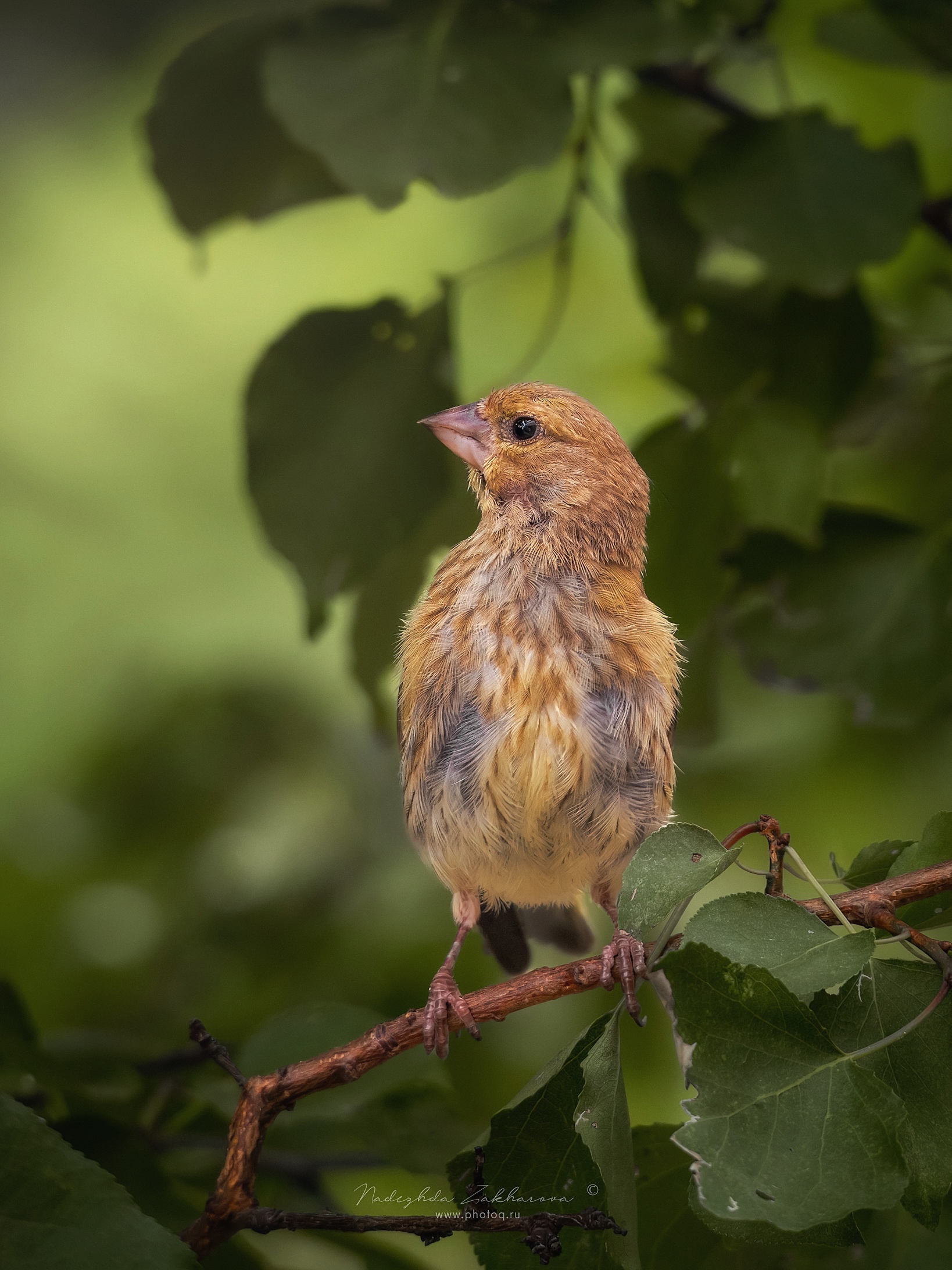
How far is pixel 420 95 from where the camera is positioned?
2.67 feet

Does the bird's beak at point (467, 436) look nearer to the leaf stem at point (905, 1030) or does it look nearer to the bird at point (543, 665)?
the bird at point (543, 665)

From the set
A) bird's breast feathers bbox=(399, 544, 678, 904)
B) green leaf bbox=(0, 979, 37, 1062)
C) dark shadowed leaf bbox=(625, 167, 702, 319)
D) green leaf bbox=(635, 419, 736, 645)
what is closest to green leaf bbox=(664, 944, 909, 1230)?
bird's breast feathers bbox=(399, 544, 678, 904)

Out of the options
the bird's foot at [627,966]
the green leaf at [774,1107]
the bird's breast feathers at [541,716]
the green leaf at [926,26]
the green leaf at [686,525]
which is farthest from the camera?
the green leaf at [926,26]

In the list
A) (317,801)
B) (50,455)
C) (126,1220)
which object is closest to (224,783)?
(317,801)

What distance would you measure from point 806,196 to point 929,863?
0.56 meters

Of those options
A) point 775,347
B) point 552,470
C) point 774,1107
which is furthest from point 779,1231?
point 775,347

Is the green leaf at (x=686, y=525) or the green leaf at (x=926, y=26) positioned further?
the green leaf at (x=926, y=26)

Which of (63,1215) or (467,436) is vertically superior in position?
(467,436)

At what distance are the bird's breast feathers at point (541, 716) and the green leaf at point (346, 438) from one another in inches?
4.4

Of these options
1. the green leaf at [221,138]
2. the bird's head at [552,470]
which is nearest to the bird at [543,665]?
the bird's head at [552,470]

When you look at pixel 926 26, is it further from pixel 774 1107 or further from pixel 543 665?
pixel 774 1107

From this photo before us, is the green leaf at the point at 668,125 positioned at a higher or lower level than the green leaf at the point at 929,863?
higher

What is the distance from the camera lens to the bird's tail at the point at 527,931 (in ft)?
2.80

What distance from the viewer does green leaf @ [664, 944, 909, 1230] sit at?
1.45ft
